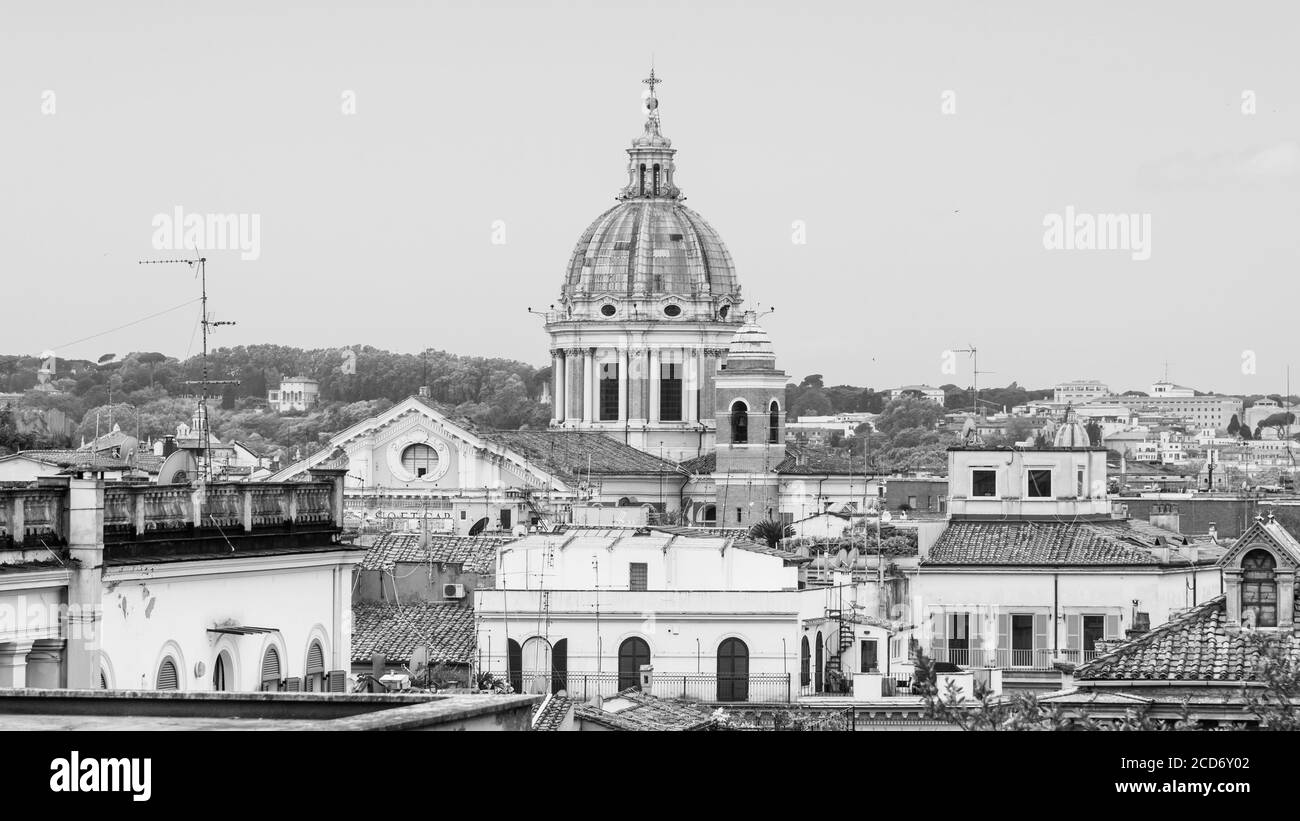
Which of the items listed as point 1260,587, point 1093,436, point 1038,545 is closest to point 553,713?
point 1260,587

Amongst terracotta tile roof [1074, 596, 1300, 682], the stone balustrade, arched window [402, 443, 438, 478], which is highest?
arched window [402, 443, 438, 478]

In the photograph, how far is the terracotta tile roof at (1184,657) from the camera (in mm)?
32031

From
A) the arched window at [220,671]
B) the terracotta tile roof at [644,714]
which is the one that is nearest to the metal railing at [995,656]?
the terracotta tile roof at [644,714]

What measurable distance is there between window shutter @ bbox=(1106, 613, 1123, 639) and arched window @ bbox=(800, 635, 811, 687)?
5.58m

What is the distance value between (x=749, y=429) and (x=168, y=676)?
246 ft

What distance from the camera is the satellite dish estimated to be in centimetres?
3259

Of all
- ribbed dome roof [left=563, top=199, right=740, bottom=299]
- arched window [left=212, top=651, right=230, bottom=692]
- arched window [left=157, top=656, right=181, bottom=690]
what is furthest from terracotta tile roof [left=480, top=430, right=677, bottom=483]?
arched window [left=157, top=656, right=181, bottom=690]

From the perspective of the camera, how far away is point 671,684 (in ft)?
156

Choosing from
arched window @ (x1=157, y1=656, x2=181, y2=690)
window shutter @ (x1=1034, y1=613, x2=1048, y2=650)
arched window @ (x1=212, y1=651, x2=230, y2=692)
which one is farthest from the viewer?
window shutter @ (x1=1034, y1=613, x2=1048, y2=650)

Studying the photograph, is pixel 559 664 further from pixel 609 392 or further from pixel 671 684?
pixel 609 392

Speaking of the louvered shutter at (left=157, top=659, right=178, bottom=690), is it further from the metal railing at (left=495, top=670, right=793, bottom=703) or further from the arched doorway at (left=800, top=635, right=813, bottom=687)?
the arched doorway at (left=800, top=635, right=813, bottom=687)
